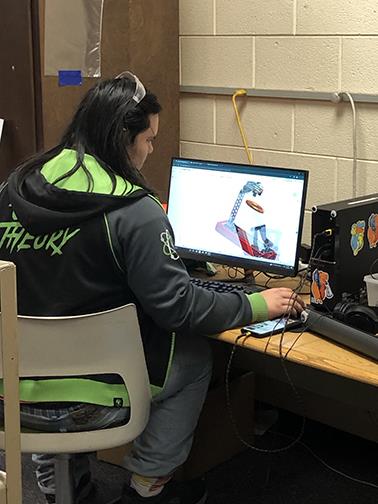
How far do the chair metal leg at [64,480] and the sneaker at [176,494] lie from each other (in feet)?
0.52

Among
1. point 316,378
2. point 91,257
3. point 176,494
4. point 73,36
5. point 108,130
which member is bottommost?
point 176,494

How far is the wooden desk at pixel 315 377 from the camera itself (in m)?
1.92

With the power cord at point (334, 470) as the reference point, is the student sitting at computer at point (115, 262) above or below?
above

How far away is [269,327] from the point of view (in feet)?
6.98

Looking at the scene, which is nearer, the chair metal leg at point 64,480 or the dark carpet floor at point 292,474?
the chair metal leg at point 64,480

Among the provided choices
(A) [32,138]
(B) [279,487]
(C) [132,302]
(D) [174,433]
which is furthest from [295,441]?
(A) [32,138]

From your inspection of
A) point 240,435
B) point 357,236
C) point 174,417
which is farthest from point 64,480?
point 357,236

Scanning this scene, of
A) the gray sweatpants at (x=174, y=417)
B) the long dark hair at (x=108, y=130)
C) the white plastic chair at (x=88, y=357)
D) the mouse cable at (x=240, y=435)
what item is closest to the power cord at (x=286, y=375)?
the mouse cable at (x=240, y=435)

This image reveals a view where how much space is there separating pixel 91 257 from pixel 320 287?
61 cm

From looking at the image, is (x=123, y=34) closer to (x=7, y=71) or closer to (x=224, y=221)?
(x=7, y=71)

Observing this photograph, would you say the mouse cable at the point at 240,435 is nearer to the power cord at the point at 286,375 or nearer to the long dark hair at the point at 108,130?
the power cord at the point at 286,375

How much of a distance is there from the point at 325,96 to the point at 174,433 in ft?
3.98

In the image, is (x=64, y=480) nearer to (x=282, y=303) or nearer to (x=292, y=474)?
(x=282, y=303)

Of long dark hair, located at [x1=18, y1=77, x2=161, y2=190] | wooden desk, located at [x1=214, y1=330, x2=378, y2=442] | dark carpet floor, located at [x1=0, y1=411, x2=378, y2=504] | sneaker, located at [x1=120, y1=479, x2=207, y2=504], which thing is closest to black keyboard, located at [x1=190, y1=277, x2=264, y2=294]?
wooden desk, located at [x1=214, y1=330, x2=378, y2=442]
